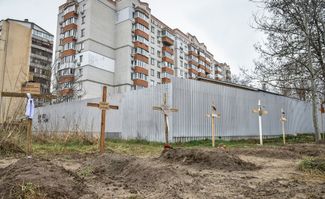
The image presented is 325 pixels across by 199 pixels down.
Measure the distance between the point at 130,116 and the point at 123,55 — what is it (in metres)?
28.3

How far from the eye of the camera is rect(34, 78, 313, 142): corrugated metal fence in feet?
41.3

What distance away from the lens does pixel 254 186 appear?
3547 millimetres

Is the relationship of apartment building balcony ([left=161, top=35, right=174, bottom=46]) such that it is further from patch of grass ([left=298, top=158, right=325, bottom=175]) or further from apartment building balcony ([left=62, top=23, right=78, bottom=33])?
patch of grass ([left=298, top=158, right=325, bottom=175])

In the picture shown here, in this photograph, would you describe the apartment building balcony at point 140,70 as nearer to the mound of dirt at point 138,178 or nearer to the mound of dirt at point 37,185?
the mound of dirt at point 138,178

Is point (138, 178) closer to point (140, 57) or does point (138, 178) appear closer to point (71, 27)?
point (140, 57)

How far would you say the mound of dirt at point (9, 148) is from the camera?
6.09 m

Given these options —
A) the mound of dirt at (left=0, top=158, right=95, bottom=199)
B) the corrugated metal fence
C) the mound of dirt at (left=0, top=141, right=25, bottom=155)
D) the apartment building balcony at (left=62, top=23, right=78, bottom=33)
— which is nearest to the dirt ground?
the mound of dirt at (left=0, top=158, right=95, bottom=199)

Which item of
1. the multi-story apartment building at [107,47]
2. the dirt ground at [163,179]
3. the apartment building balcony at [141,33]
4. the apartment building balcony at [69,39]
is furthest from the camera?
the apartment building balcony at [141,33]

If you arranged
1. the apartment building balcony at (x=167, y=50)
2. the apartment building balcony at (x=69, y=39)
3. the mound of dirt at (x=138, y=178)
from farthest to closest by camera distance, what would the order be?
the apartment building balcony at (x=167, y=50) → the apartment building balcony at (x=69, y=39) → the mound of dirt at (x=138, y=178)

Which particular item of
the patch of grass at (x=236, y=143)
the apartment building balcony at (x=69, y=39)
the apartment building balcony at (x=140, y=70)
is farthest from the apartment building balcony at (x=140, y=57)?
the patch of grass at (x=236, y=143)

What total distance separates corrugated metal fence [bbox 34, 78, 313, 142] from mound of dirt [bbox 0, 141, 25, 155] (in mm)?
4396

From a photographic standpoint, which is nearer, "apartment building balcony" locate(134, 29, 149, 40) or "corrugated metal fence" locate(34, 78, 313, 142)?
"corrugated metal fence" locate(34, 78, 313, 142)

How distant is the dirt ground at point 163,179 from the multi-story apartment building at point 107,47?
31058mm

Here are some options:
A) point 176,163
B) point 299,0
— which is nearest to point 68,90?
point 299,0
